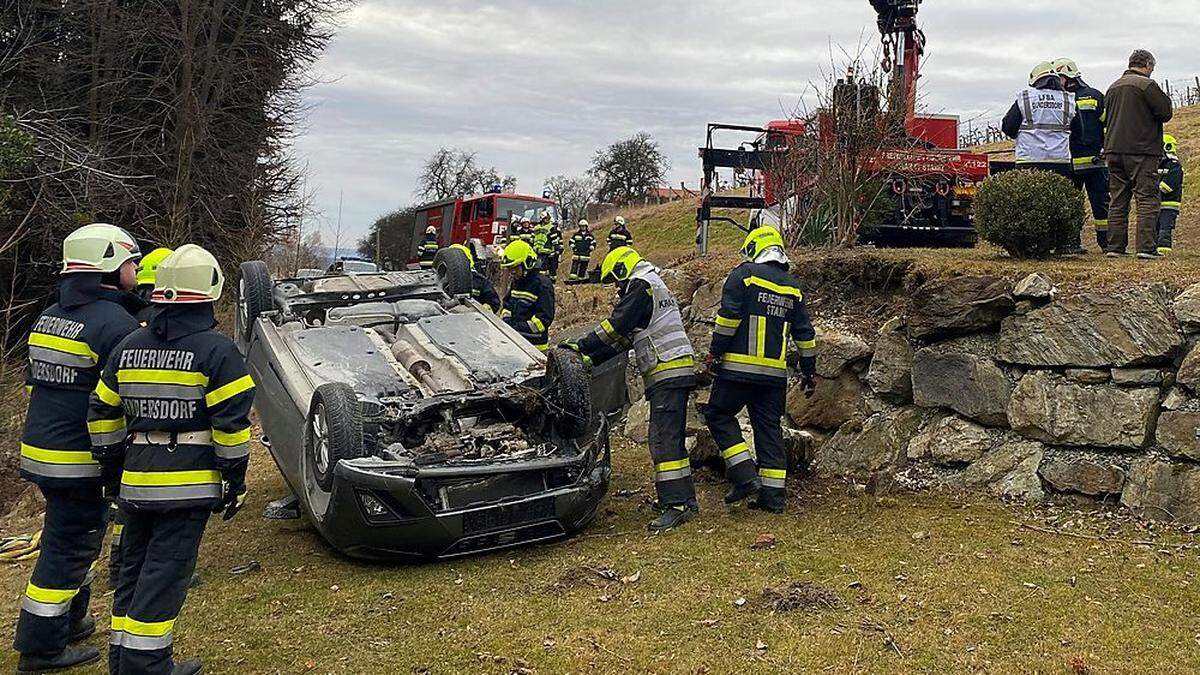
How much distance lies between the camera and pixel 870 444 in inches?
253

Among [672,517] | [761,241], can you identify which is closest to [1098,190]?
[761,241]

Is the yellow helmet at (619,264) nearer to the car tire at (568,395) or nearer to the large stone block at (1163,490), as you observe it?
the car tire at (568,395)

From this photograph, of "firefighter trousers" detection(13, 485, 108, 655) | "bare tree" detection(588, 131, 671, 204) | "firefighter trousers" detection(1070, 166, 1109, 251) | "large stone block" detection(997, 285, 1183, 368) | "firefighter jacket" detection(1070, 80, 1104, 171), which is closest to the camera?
"firefighter trousers" detection(13, 485, 108, 655)

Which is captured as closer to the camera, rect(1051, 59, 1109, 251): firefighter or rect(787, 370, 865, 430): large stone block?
rect(787, 370, 865, 430): large stone block

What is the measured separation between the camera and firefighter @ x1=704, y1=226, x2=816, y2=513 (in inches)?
225

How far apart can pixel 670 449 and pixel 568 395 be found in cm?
75

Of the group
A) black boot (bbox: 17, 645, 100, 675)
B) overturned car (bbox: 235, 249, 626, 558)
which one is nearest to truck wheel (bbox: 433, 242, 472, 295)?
overturned car (bbox: 235, 249, 626, 558)

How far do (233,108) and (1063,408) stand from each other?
50.7 feet

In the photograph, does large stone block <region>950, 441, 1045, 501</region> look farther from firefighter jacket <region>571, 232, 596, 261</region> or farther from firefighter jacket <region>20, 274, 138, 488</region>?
firefighter jacket <region>571, 232, 596, 261</region>

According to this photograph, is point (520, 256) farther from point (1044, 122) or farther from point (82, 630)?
point (82, 630)

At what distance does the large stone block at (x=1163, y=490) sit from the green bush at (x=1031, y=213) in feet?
6.42

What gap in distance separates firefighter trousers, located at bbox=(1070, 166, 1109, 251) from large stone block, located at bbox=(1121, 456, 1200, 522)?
10.2 feet

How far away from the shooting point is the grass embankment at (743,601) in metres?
3.81

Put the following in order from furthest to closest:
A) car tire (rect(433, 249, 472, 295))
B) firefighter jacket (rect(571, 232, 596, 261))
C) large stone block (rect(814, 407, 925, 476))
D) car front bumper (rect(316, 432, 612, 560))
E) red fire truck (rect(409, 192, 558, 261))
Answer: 1. red fire truck (rect(409, 192, 558, 261))
2. firefighter jacket (rect(571, 232, 596, 261))
3. car tire (rect(433, 249, 472, 295))
4. large stone block (rect(814, 407, 925, 476))
5. car front bumper (rect(316, 432, 612, 560))
